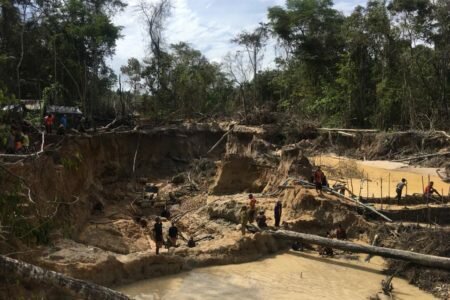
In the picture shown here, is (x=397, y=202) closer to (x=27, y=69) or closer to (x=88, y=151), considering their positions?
(x=88, y=151)

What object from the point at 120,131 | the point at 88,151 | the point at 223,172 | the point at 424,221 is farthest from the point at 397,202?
the point at 120,131

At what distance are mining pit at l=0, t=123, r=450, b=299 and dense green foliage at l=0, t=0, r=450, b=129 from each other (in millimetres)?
7497

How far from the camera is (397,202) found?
1800 cm

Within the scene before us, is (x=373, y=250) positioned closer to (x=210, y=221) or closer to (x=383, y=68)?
(x=210, y=221)

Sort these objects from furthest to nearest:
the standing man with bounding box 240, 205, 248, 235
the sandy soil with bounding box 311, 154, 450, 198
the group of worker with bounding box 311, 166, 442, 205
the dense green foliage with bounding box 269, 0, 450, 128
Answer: the dense green foliage with bounding box 269, 0, 450, 128 < the sandy soil with bounding box 311, 154, 450, 198 < the group of worker with bounding box 311, 166, 442, 205 < the standing man with bounding box 240, 205, 248, 235

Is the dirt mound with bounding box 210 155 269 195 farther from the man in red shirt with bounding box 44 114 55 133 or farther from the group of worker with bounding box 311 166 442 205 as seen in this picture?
the man in red shirt with bounding box 44 114 55 133

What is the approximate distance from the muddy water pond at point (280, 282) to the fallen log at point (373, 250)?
19.0 inches

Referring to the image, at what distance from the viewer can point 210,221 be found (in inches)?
695

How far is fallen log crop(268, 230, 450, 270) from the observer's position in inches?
512

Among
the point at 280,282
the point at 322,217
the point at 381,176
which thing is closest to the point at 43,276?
the point at 280,282

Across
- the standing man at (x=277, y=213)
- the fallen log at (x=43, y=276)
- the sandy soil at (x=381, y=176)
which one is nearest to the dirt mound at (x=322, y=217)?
A: the standing man at (x=277, y=213)

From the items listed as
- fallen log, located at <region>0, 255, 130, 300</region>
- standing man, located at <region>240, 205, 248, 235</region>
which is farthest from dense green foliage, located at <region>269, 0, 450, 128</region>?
fallen log, located at <region>0, 255, 130, 300</region>

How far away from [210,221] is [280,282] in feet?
16.7

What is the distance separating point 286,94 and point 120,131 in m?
23.7
